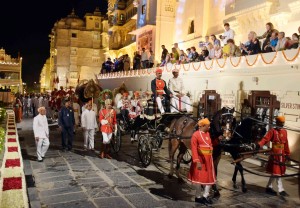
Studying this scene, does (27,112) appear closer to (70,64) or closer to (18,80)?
(18,80)

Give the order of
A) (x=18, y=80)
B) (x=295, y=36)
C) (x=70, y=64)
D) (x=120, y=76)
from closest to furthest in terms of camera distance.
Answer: (x=295, y=36), (x=120, y=76), (x=18, y=80), (x=70, y=64)

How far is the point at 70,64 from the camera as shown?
6944cm

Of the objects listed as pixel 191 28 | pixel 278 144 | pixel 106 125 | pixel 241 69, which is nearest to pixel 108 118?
pixel 106 125

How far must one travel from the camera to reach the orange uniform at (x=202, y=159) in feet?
21.3

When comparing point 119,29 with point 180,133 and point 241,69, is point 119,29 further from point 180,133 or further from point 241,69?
point 180,133

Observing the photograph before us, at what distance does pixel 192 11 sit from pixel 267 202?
20.1 metres

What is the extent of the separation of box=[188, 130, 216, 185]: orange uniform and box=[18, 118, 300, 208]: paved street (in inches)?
25.7

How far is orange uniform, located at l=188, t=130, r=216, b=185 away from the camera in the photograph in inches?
255

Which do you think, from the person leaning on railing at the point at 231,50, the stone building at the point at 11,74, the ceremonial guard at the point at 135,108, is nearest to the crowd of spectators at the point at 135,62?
the ceremonial guard at the point at 135,108

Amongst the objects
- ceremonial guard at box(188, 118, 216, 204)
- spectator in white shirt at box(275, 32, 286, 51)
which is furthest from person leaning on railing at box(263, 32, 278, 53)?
ceremonial guard at box(188, 118, 216, 204)

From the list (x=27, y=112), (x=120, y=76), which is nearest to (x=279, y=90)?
(x=120, y=76)

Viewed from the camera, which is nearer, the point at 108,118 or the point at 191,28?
the point at 108,118

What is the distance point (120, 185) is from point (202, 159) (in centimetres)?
250

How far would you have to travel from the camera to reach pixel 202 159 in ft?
21.6
